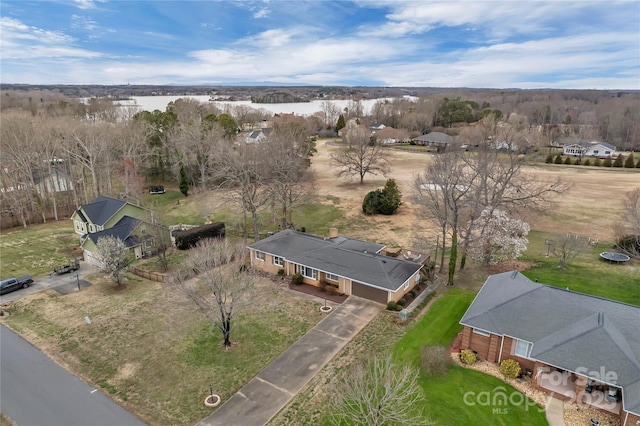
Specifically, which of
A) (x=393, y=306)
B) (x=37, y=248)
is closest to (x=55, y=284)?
(x=37, y=248)

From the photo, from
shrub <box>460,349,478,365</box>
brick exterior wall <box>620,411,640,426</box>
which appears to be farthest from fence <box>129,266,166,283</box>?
brick exterior wall <box>620,411,640,426</box>

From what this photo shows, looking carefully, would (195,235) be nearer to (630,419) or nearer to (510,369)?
(510,369)

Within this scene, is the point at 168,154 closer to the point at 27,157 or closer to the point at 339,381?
the point at 27,157

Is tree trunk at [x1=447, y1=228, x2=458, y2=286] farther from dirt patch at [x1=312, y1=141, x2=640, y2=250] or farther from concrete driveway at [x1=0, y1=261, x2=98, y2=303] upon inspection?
concrete driveway at [x1=0, y1=261, x2=98, y2=303]

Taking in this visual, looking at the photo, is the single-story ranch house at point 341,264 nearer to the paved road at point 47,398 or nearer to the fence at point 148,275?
the fence at point 148,275

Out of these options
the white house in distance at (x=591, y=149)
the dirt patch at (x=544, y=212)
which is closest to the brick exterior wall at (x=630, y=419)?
the dirt patch at (x=544, y=212)

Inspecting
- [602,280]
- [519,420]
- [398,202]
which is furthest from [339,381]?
[398,202]
